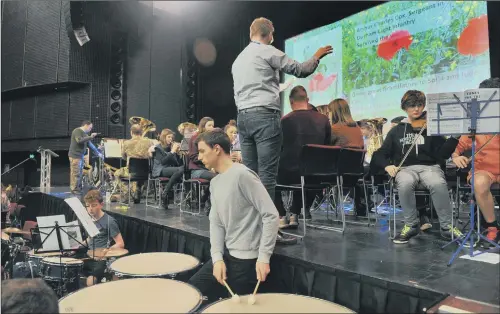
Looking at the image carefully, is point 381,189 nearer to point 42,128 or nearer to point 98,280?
point 98,280

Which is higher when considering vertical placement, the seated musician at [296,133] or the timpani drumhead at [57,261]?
the seated musician at [296,133]

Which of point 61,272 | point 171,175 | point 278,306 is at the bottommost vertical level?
point 61,272

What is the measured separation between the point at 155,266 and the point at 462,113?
2102mm

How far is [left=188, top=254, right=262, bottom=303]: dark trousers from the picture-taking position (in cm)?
197

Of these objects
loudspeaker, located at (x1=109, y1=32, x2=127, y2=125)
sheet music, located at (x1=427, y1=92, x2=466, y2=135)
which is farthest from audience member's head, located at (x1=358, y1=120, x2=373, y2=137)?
loudspeaker, located at (x1=109, y1=32, x2=127, y2=125)

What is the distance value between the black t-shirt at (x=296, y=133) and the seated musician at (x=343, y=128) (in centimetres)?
59

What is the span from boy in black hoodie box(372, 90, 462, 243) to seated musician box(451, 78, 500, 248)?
0.52ft

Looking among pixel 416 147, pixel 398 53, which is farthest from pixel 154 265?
pixel 398 53

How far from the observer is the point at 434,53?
5613 mm

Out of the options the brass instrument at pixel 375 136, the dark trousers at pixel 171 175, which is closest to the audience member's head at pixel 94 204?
the dark trousers at pixel 171 175

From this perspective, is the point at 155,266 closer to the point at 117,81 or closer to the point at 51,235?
the point at 51,235

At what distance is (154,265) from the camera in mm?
2086

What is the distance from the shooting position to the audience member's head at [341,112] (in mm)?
3885

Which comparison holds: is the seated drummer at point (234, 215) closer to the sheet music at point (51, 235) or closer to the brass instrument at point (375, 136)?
the sheet music at point (51, 235)
